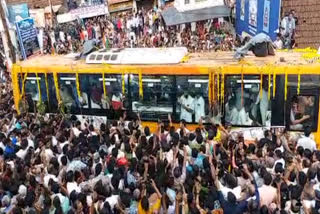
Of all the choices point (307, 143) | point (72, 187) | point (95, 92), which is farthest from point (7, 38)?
point (307, 143)

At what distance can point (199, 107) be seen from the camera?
927 centimetres

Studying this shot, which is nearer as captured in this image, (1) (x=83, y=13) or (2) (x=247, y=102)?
(2) (x=247, y=102)

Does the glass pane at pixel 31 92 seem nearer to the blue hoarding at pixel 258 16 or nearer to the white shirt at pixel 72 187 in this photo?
the white shirt at pixel 72 187

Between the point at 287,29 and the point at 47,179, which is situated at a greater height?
the point at 287,29

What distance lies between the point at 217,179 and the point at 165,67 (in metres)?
3.24

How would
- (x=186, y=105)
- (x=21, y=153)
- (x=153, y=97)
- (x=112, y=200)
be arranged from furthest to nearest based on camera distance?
(x=153, y=97) < (x=186, y=105) < (x=21, y=153) < (x=112, y=200)

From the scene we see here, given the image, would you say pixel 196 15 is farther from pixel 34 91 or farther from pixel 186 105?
pixel 186 105

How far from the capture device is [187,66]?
9172 millimetres

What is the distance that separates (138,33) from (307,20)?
7584 mm

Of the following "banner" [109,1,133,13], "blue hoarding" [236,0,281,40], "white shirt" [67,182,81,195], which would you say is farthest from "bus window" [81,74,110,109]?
"banner" [109,1,133,13]

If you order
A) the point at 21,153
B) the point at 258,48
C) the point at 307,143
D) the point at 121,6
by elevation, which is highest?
the point at 258,48

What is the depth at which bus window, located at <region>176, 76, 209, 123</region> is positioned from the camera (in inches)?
360

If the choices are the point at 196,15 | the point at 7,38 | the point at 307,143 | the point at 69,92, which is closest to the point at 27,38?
the point at 7,38

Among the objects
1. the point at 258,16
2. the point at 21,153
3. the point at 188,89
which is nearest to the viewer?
the point at 21,153
